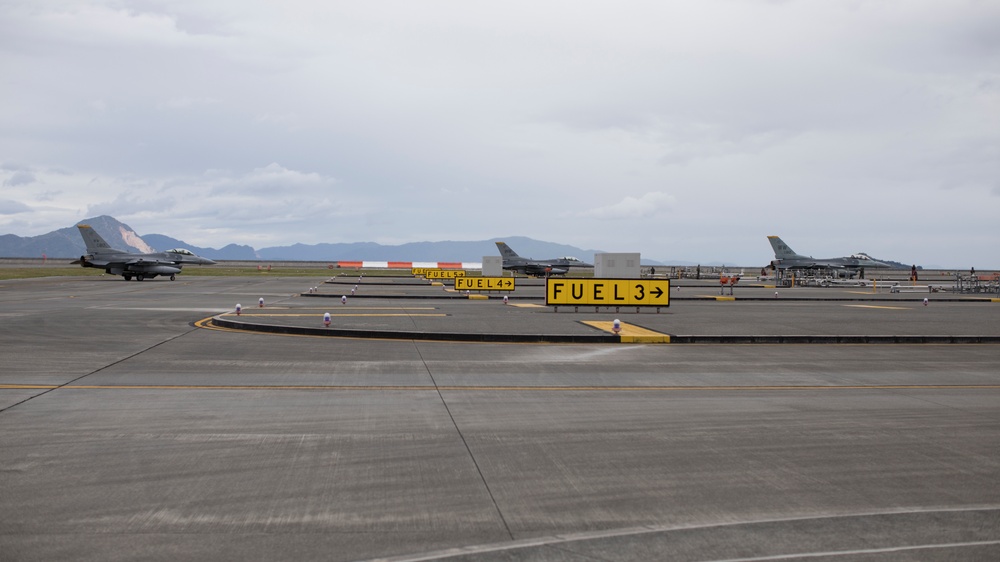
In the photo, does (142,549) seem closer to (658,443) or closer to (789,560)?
(789,560)

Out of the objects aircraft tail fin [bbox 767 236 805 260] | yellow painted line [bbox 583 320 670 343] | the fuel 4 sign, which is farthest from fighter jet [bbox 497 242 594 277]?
yellow painted line [bbox 583 320 670 343]

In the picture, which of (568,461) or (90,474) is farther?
(568,461)

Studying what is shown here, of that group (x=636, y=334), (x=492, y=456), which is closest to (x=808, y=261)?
(x=636, y=334)

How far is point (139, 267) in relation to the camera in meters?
58.2

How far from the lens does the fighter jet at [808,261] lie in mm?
81750

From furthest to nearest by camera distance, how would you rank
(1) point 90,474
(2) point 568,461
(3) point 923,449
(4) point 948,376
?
(4) point 948,376
(3) point 923,449
(2) point 568,461
(1) point 90,474

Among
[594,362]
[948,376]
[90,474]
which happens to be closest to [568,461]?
[90,474]

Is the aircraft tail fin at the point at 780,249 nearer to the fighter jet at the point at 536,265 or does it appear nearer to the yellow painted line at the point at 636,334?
the fighter jet at the point at 536,265

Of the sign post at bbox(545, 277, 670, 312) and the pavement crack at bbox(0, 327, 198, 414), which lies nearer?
the pavement crack at bbox(0, 327, 198, 414)

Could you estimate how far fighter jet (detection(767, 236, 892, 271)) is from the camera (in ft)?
268

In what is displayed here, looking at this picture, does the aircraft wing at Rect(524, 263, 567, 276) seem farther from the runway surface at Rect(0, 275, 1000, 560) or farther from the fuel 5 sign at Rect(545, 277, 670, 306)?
the runway surface at Rect(0, 275, 1000, 560)

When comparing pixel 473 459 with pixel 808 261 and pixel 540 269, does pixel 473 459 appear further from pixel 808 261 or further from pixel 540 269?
pixel 808 261

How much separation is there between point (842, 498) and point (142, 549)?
5163 millimetres

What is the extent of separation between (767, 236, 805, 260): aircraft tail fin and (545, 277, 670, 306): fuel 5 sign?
60560 mm
